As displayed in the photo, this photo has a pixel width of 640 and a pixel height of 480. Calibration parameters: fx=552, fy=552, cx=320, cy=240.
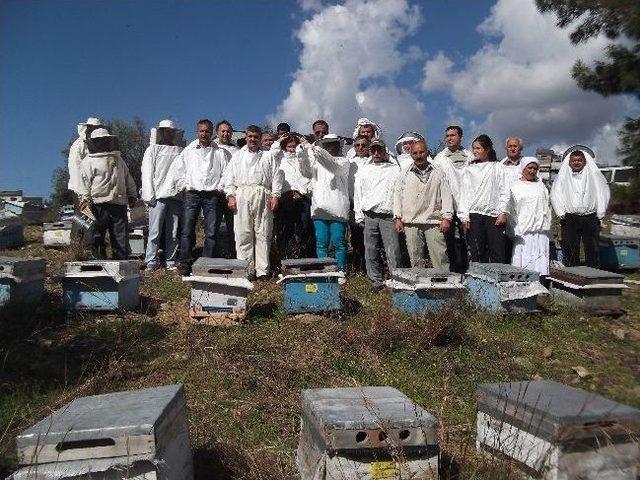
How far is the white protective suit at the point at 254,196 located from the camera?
725 centimetres

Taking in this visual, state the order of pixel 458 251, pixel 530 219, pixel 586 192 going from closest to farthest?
pixel 530 219 < pixel 586 192 < pixel 458 251

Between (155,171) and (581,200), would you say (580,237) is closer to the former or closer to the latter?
(581,200)

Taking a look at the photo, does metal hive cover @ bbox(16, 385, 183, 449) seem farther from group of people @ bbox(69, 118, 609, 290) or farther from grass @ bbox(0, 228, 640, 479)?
group of people @ bbox(69, 118, 609, 290)

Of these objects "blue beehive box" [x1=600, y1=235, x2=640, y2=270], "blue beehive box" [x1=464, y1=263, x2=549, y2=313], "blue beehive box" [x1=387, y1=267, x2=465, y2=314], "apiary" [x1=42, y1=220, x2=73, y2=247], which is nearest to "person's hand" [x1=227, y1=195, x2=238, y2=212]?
"blue beehive box" [x1=387, y1=267, x2=465, y2=314]

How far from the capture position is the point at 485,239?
732 cm

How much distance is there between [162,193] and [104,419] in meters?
5.65

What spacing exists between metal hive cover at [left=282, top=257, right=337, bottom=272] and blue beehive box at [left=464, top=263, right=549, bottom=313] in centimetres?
176

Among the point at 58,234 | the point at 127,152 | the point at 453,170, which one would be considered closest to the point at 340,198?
the point at 453,170

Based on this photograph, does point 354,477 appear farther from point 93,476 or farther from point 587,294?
point 587,294

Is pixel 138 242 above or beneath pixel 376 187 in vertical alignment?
beneath

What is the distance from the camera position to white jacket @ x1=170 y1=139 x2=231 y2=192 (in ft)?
24.1

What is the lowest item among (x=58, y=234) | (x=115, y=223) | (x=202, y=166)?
(x=58, y=234)

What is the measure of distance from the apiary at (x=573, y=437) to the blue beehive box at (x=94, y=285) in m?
4.20

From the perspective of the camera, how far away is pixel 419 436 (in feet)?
8.34
